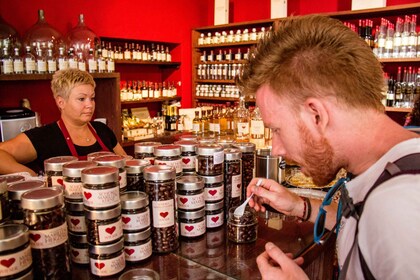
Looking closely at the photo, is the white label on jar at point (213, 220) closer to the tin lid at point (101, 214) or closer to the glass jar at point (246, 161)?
the glass jar at point (246, 161)

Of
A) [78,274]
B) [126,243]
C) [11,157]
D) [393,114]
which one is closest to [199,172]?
[126,243]

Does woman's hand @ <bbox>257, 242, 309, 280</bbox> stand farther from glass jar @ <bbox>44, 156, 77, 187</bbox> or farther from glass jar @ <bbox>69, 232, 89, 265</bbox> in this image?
glass jar @ <bbox>44, 156, 77, 187</bbox>

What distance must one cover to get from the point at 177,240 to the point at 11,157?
1573 millimetres

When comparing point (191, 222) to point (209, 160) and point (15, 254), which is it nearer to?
point (209, 160)

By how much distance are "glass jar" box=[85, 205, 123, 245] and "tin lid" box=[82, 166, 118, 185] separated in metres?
0.08

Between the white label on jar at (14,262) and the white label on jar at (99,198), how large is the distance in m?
0.20

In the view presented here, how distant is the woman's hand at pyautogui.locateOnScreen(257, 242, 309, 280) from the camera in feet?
3.12

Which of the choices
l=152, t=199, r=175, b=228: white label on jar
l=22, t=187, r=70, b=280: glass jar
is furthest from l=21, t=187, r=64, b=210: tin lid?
l=152, t=199, r=175, b=228: white label on jar

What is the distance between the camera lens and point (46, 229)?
0.95 meters

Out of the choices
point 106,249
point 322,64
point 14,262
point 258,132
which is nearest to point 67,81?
point 258,132

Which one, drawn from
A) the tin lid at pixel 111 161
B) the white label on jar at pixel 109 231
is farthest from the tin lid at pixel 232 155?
the white label on jar at pixel 109 231

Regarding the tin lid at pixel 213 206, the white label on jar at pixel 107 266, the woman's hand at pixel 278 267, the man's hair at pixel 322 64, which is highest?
the man's hair at pixel 322 64

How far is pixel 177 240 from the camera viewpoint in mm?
1275

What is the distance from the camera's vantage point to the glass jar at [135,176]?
1.28 metres
